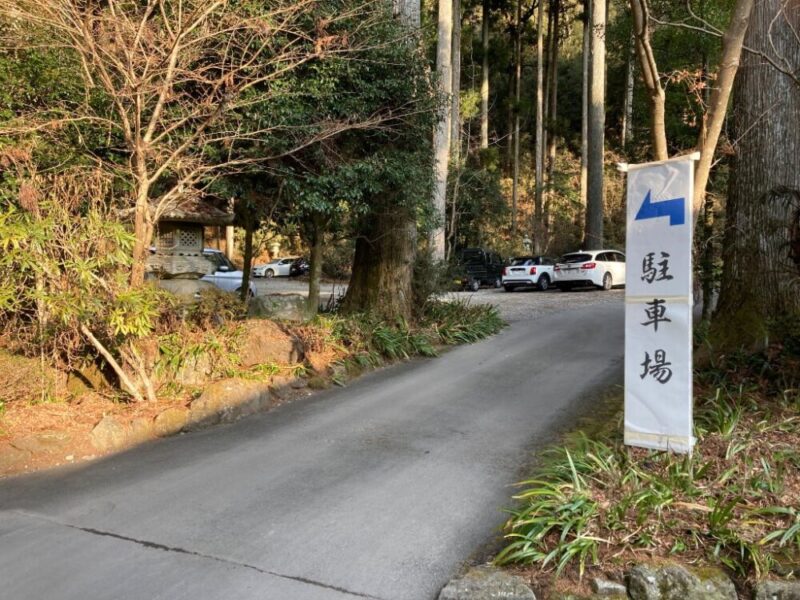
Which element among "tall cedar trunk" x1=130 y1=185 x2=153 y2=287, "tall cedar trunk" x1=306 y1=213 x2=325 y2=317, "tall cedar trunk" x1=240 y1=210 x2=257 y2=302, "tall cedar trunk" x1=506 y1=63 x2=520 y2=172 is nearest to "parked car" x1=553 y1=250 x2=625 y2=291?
"tall cedar trunk" x1=506 y1=63 x2=520 y2=172

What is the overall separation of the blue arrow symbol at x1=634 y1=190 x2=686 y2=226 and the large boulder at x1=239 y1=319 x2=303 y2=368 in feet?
17.2

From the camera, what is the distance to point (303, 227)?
11.2 metres

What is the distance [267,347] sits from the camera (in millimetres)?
8820

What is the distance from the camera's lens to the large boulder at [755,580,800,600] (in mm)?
3600

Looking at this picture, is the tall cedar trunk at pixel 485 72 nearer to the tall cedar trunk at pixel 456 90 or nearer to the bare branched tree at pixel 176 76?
the tall cedar trunk at pixel 456 90

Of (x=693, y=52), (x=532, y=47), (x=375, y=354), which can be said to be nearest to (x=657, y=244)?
(x=375, y=354)

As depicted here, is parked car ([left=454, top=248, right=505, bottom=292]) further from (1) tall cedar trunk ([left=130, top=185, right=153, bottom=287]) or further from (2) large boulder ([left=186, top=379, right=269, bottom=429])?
(1) tall cedar trunk ([left=130, top=185, right=153, bottom=287])

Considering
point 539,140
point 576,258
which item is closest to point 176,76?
point 576,258

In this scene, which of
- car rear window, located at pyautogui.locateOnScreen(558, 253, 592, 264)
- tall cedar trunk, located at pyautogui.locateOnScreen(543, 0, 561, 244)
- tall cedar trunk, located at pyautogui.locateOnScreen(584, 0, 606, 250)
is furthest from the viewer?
tall cedar trunk, located at pyautogui.locateOnScreen(543, 0, 561, 244)

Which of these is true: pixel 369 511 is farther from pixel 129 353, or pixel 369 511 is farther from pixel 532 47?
pixel 532 47

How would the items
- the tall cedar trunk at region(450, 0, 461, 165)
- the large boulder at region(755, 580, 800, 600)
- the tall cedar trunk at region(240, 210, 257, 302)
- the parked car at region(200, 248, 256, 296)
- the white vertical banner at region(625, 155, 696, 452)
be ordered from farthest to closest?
the tall cedar trunk at region(450, 0, 461, 165) < the parked car at region(200, 248, 256, 296) < the tall cedar trunk at region(240, 210, 257, 302) < the white vertical banner at region(625, 155, 696, 452) < the large boulder at region(755, 580, 800, 600)

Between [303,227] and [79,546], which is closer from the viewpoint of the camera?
[79,546]

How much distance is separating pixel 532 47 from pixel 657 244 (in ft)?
118

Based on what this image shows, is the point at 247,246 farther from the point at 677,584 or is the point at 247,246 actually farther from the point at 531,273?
the point at 531,273
